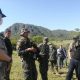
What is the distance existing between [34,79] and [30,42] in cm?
100

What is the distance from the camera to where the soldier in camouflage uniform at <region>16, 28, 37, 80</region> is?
9.04 m

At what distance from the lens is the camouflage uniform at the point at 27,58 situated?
356 inches

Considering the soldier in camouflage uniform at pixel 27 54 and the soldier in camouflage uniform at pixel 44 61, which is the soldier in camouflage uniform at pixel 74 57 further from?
the soldier in camouflage uniform at pixel 27 54

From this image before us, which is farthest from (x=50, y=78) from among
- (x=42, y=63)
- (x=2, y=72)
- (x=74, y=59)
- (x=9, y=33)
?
(x=2, y=72)

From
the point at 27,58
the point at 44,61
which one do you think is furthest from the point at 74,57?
the point at 27,58

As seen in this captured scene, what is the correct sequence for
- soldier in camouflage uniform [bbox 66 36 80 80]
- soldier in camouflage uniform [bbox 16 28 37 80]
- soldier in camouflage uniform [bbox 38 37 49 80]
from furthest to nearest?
soldier in camouflage uniform [bbox 38 37 49 80]
soldier in camouflage uniform [bbox 66 36 80 80]
soldier in camouflage uniform [bbox 16 28 37 80]

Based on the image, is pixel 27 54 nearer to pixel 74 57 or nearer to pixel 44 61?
pixel 74 57

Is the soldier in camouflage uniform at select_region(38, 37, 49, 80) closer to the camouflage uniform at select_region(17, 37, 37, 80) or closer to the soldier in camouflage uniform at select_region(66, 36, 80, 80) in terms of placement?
the soldier in camouflage uniform at select_region(66, 36, 80, 80)

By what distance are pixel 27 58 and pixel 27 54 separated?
0.12 m

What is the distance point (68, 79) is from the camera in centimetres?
1075

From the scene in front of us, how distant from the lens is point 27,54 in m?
9.07

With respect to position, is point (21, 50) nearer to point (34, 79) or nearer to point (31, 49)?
point (31, 49)

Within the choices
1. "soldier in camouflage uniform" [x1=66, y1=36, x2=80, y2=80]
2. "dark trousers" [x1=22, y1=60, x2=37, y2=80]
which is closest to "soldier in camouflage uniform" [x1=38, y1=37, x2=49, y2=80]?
"soldier in camouflage uniform" [x1=66, y1=36, x2=80, y2=80]

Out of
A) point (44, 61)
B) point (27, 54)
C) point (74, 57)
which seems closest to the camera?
point (27, 54)
